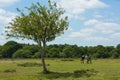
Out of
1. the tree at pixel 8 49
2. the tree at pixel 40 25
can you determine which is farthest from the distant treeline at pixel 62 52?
the tree at pixel 40 25

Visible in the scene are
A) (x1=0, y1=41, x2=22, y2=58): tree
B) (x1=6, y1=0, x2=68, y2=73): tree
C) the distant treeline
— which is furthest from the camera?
(x1=0, y1=41, x2=22, y2=58): tree

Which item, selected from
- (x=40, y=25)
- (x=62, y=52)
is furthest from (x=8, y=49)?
(x=40, y=25)

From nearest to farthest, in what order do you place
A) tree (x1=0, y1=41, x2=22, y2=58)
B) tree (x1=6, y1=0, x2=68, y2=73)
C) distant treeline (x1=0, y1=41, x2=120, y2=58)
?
tree (x1=6, y1=0, x2=68, y2=73)
distant treeline (x1=0, y1=41, x2=120, y2=58)
tree (x1=0, y1=41, x2=22, y2=58)

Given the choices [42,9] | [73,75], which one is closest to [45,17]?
[42,9]

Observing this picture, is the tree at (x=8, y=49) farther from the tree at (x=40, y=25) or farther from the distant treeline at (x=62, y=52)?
the tree at (x=40, y=25)

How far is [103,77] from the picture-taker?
3809 centimetres

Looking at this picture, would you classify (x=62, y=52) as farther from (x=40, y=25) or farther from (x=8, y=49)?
(x=40, y=25)

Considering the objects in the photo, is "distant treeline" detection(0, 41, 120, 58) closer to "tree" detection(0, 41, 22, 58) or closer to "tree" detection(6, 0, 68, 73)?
"tree" detection(0, 41, 22, 58)

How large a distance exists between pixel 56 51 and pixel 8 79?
130600 mm

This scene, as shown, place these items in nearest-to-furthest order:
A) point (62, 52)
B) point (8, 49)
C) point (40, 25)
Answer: point (40, 25) < point (62, 52) < point (8, 49)

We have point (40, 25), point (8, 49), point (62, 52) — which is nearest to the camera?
point (40, 25)

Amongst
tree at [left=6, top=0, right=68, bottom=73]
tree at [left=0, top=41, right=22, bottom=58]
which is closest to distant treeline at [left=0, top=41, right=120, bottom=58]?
tree at [left=0, top=41, right=22, bottom=58]

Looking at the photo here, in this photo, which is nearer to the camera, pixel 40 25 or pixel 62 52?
pixel 40 25

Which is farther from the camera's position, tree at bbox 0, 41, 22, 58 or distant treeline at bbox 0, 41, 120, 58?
tree at bbox 0, 41, 22, 58
